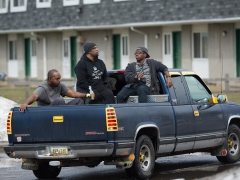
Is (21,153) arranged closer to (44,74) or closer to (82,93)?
(82,93)

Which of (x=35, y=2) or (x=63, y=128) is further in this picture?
(x=35, y=2)

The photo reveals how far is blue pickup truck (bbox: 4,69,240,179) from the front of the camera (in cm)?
1188

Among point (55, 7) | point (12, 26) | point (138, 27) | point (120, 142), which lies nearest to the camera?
point (120, 142)

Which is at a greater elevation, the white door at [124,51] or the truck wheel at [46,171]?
the white door at [124,51]

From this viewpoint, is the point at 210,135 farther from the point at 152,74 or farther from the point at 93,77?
the point at 93,77

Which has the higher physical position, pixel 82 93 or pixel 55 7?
pixel 55 7

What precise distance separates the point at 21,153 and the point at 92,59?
208 cm

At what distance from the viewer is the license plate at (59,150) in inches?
473

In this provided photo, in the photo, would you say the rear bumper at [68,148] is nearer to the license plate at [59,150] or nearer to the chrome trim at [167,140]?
the license plate at [59,150]

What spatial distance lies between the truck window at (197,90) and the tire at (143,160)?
1678 mm

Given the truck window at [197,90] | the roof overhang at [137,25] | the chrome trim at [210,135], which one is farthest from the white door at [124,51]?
the chrome trim at [210,135]

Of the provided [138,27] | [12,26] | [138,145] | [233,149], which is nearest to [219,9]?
[138,27]

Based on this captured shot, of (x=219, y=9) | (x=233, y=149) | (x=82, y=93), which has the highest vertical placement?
(x=219, y=9)

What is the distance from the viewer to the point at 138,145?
1233 centimetres
